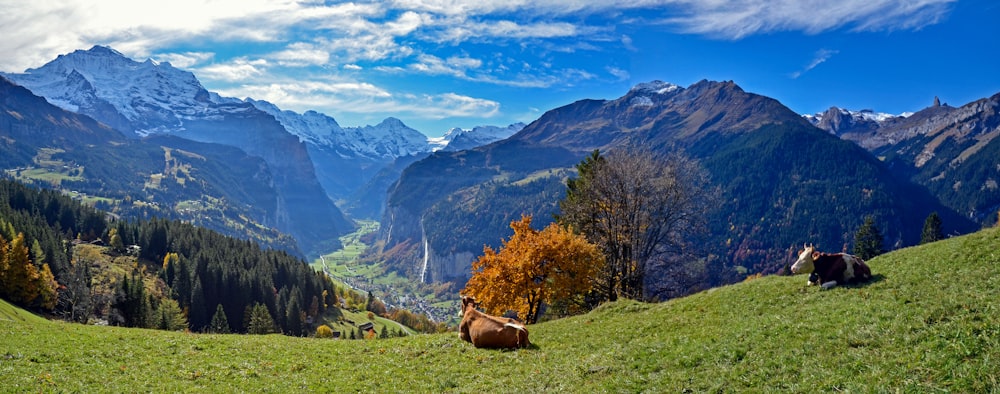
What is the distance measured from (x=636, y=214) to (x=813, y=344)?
114 feet

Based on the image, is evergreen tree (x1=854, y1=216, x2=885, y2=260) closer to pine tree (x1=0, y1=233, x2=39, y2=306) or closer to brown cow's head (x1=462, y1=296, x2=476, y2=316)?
brown cow's head (x1=462, y1=296, x2=476, y2=316)

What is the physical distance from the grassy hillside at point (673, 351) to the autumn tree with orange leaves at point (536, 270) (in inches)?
541

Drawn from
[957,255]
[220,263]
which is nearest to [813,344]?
[957,255]

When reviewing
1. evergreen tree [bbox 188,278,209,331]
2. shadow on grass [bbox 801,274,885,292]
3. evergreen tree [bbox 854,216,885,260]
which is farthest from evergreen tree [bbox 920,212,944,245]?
evergreen tree [bbox 188,278,209,331]

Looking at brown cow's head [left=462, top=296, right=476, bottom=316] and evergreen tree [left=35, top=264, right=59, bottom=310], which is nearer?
brown cow's head [left=462, top=296, right=476, bottom=316]

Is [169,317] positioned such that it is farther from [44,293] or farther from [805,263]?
[805,263]

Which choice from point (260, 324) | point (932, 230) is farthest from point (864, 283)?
point (260, 324)

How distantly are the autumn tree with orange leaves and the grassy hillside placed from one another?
13.7 meters

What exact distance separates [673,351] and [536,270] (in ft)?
88.2

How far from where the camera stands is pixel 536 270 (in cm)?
4750

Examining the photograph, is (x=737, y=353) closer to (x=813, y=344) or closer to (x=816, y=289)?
(x=813, y=344)

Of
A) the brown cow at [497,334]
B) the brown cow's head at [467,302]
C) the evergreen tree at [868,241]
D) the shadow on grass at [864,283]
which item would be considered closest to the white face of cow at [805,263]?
the shadow on grass at [864,283]

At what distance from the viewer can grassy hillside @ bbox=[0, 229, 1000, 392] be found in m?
15.2

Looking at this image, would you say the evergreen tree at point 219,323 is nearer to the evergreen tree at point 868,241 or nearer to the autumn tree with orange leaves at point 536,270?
the autumn tree with orange leaves at point 536,270
